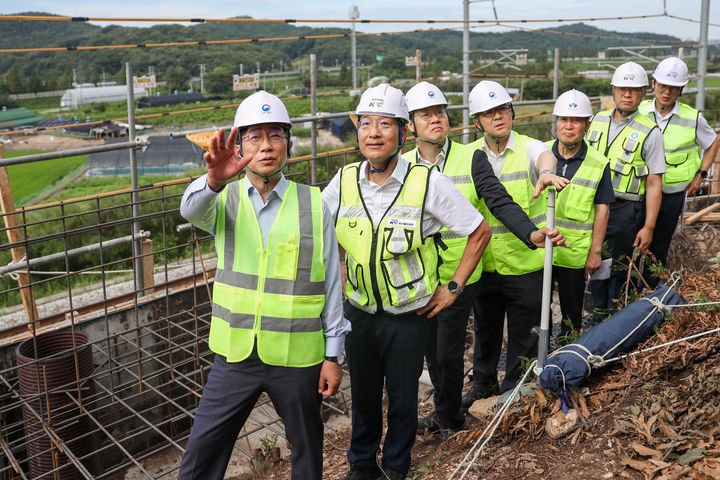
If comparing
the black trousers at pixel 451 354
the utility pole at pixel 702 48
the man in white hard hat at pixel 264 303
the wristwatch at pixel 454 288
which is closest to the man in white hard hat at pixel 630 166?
→ the black trousers at pixel 451 354

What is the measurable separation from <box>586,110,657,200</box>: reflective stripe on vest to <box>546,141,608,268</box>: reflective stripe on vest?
0.57m

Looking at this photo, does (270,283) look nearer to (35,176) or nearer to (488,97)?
(488,97)

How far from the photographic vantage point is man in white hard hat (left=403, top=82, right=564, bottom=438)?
12.4 feet

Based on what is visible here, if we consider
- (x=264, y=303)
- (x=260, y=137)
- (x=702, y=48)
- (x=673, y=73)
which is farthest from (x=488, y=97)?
(x=702, y=48)

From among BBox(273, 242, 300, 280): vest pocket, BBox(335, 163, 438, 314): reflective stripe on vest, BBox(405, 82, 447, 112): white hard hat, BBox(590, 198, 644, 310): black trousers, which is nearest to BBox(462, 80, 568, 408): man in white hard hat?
BBox(405, 82, 447, 112): white hard hat

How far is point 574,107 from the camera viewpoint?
451 cm

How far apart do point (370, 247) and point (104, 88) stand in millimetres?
65336

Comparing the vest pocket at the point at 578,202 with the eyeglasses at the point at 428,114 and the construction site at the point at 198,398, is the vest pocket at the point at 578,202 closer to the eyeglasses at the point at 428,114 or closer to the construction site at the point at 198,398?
the construction site at the point at 198,398

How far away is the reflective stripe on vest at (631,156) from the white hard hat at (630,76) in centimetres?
25

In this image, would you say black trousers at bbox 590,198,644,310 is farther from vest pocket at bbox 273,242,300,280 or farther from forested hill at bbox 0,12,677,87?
forested hill at bbox 0,12,677,87

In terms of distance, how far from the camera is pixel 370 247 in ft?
10.4

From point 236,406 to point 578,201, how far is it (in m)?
2.89

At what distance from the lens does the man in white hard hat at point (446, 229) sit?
377 cm

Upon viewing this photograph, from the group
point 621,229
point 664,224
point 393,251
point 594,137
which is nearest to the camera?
point 393,251
